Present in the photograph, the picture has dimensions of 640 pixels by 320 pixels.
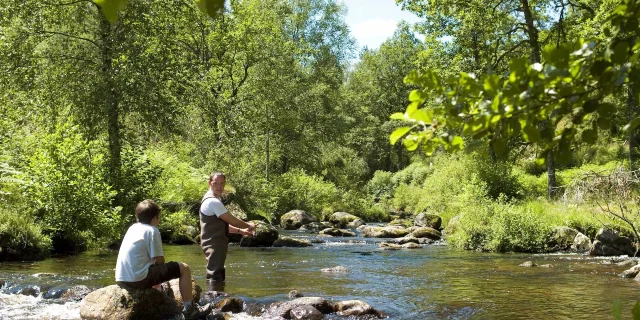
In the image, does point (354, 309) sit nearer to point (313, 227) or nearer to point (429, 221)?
point (429, 221)

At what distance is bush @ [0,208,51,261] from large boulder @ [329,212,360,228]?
1716cm

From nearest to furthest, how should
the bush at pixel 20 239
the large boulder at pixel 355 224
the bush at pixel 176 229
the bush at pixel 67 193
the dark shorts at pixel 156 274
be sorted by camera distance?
the dark shorts at pixel 156 274 < the bush at pixel 20 239 < the bush at pixel 67 193 < the bush at pixel 176 229 < the large boulder at pixel 355 224

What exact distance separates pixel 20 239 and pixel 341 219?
1847 cm

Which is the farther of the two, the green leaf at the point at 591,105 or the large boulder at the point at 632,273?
the large boulder at the point at 632,273

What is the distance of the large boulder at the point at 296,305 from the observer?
823cm

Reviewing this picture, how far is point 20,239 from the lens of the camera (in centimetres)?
1310

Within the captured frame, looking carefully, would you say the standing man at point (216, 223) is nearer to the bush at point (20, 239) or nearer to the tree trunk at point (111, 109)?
the bush at point (20, 239)

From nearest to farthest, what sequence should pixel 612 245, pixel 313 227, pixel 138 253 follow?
pixel 138 253 → pixel 612 245 → pixel 313 227

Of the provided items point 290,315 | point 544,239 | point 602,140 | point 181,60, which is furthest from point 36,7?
point 602,140

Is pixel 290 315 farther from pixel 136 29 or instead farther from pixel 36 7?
pixel 36 7

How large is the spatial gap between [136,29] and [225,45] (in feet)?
46.8

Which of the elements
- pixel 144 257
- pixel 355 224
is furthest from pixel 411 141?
pixel 355 224

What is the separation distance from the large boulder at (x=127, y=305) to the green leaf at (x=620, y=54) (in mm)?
6578

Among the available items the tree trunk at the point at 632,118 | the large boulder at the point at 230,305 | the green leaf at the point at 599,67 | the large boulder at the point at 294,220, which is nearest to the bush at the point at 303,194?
the large boulder at the point at 294,220
